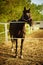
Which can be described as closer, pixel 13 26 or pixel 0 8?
pixel 13 26

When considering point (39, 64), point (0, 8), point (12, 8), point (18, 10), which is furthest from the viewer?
point (18, 10)

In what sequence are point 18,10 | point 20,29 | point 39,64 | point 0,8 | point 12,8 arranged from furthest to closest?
point 18,10 → point 12,8 → point 0,8 → point 20,29 → point 39,64

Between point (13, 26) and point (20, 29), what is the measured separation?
1.57 feet

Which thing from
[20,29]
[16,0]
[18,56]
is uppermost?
[16,0]

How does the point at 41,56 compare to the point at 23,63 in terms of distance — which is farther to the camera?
the point at 41,56

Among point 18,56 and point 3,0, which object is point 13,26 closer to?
point 18,56

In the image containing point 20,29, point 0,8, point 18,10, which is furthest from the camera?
point 18,10

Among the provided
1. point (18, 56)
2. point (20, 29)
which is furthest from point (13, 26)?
point (18, 56)

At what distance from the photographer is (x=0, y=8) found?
11523 millimetres

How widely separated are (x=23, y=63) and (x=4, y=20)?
6.28 metres

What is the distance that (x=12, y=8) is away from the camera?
1230 cm

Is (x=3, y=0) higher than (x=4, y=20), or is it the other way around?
(x=3, y=0)

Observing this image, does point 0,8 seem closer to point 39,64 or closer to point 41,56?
point 41,56

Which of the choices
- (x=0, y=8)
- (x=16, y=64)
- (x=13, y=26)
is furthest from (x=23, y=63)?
(x=0, y=8)
